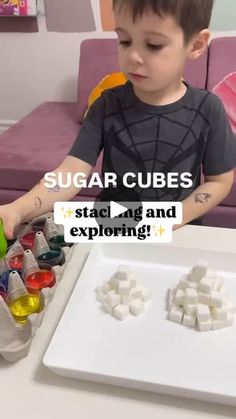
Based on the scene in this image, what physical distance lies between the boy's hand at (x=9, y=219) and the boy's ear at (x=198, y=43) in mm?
439

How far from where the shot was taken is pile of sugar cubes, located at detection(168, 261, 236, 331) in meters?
0.68

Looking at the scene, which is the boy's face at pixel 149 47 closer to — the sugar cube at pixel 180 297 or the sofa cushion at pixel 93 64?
the sugar cube at pixel 180 297

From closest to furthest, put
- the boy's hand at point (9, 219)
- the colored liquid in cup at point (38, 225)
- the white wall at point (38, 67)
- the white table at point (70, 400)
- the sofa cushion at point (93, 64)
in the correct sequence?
the white table at point (70, 400)
the boy's hand at point (9, 219)
the colored liquid in cup at point (38, 225)
the sofa cushion at point (93, 64)
the white wall at point (38, 67)

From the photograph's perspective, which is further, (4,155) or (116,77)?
(116,77)

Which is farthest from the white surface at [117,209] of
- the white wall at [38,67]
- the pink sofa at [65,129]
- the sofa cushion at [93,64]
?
the white wall at [38,67]

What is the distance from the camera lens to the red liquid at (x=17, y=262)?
801 millimetres

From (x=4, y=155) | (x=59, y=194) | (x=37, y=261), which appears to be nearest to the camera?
(x=37, y=261)

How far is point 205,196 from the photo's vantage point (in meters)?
0.97

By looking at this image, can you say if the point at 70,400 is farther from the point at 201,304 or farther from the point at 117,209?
the point at 117,209

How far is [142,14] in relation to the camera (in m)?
0.76

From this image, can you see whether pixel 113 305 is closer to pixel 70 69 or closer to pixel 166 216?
pixel 166 216

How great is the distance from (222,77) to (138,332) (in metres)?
1.50

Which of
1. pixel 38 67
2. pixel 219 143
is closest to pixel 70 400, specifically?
pixel 219 143

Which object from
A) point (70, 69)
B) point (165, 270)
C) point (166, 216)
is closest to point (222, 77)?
point (70, 69)
